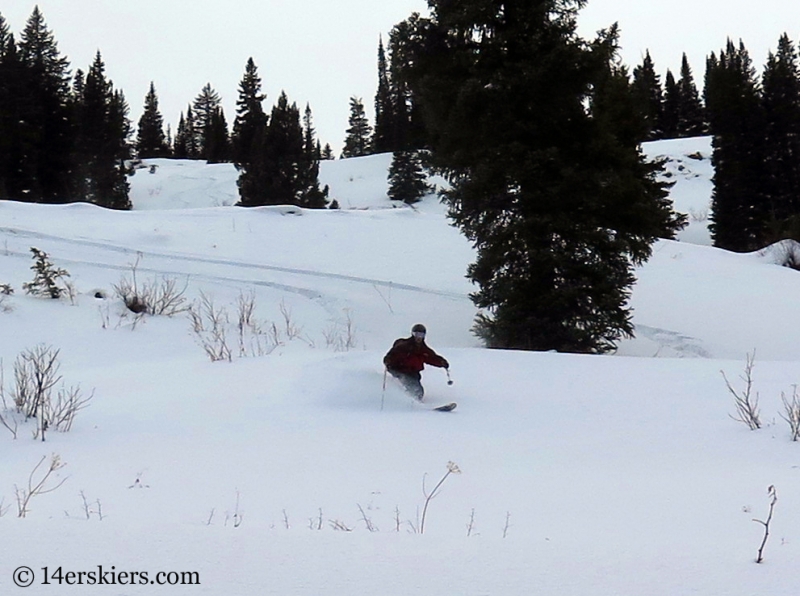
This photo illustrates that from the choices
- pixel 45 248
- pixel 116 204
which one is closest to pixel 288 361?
pixel 45 248

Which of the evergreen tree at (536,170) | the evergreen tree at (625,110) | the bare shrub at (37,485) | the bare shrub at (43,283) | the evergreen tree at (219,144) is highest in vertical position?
the evergreen tree at (219,144)

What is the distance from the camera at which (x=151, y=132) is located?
6950 cm

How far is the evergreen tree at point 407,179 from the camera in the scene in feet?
126

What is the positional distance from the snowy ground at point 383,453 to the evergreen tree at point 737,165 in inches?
710

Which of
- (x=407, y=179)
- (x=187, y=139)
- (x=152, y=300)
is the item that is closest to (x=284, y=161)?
(x=407, y=179)

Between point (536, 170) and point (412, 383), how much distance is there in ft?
16.8

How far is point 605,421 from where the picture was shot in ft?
21.9

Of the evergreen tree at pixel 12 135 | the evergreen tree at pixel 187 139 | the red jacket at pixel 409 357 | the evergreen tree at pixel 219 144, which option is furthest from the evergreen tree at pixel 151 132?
the red jacket at pixel 409 357

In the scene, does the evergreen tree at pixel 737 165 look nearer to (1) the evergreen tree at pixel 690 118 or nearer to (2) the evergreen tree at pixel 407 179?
(2) the evergreen tree at pixel 407 179

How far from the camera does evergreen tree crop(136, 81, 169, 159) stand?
6869cm

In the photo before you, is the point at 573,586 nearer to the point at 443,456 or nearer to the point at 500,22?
the point at 443,456

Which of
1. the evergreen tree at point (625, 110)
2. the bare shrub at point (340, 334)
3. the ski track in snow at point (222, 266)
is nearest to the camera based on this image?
the bare shrub at point (340, 334)

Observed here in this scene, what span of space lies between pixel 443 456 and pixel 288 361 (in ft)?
9.93

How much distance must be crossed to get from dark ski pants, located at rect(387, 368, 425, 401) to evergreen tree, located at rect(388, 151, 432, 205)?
31.3 m
